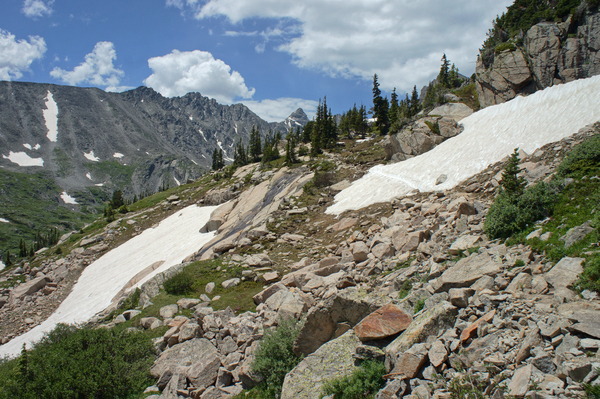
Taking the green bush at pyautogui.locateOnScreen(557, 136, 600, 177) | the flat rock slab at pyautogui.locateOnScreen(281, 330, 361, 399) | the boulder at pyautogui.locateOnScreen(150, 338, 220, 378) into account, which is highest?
the green bush at pyautogui.locateOnScreen(557, 136, 600, 177)

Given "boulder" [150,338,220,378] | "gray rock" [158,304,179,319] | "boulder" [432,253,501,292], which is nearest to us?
"boulder" [432,253,501,292]

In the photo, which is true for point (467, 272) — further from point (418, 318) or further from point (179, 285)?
point (179, 285)

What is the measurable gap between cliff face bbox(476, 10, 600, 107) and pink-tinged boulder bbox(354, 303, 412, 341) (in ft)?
107

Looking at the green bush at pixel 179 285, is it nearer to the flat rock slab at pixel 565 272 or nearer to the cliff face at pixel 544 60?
the flat rock slab at pixel 565 272

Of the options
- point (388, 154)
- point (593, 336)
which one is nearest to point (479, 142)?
point (388, 154)

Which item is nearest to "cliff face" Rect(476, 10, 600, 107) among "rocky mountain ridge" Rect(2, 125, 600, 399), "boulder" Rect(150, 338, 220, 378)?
"rocky mountain ridge" Rect(2, 125, 600, 399)

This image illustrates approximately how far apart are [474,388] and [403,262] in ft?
22.7

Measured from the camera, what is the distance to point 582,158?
9.56 metres

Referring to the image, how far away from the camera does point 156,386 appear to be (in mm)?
8789

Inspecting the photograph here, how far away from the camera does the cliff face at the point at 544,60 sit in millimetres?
26458

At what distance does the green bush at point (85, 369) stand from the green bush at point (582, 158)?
15320 millimetres

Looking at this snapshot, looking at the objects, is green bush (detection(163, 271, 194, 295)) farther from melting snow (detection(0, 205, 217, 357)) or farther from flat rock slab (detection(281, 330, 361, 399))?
melting snow (detection(0, 205, 217, 357))

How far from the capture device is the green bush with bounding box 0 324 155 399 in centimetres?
798

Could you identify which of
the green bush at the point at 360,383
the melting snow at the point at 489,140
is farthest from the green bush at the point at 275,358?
the melting snow at the point at 489,140
